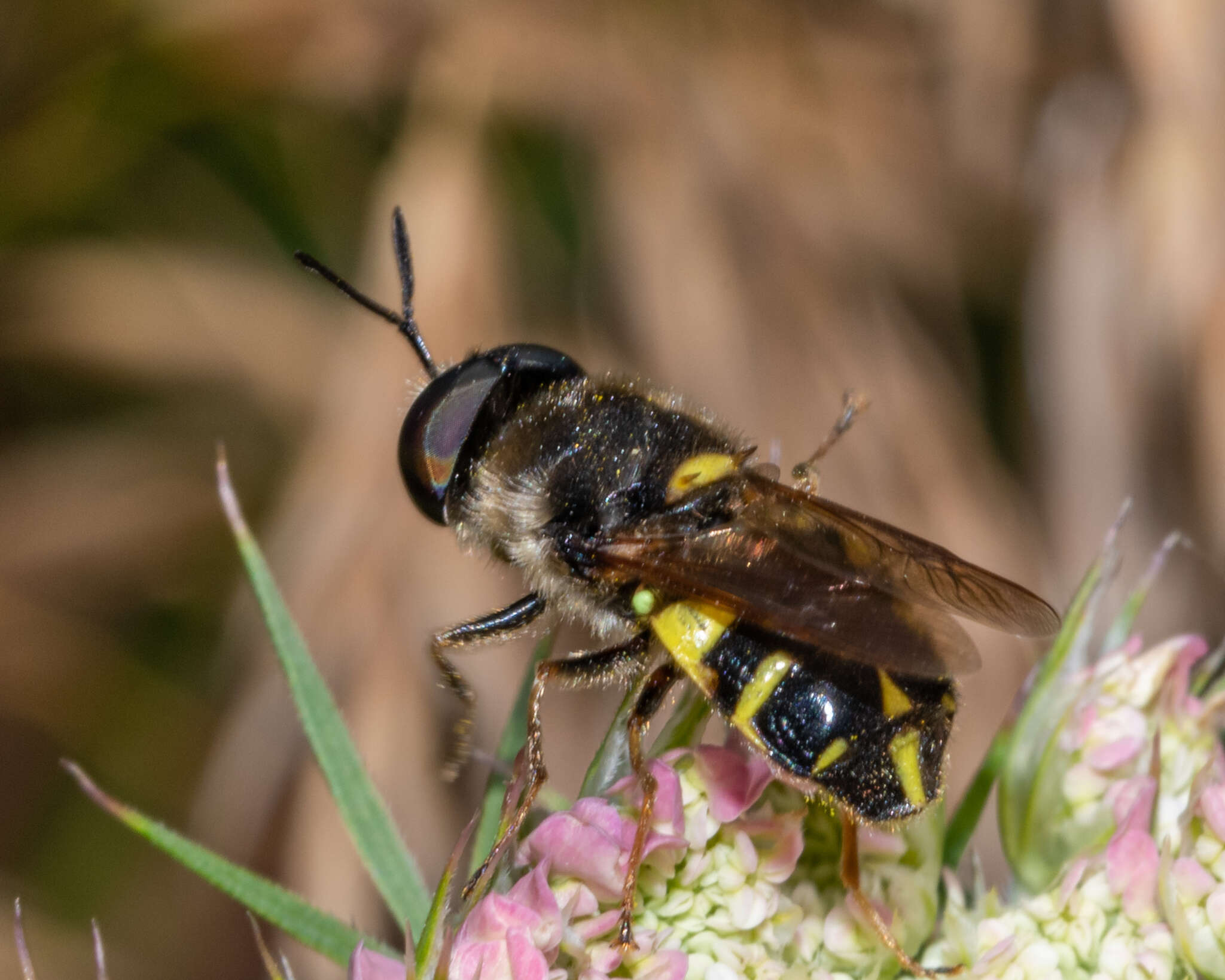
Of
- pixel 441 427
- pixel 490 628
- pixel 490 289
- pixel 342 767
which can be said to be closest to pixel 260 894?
pixel 342 767

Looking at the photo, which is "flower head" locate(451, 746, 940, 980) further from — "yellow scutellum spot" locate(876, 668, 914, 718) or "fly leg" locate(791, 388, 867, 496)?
"fly leg" locate(791, 388, 867, 496)

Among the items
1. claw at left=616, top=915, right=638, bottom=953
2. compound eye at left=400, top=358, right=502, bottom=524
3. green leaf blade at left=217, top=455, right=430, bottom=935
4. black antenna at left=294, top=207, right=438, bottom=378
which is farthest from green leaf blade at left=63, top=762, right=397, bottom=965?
black antenna at left=294, top=207, right=438, bottom=378

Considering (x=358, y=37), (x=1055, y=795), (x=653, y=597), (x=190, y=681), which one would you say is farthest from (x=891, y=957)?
(x=358, y=37)

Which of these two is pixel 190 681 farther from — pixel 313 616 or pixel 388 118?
pixel 388 118

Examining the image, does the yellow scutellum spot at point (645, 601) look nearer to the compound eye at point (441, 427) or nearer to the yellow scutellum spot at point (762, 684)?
the yellow scutellum spot at point (762, 684)

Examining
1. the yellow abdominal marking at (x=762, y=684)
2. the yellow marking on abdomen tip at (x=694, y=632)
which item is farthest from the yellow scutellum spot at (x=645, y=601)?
the yellow abdominal marking at (x=762, y=684)

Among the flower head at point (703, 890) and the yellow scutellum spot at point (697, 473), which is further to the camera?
the yellow scutellum spot at point (697, 473)

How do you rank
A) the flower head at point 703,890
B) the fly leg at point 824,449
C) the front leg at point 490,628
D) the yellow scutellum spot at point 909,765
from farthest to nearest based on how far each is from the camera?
the fly leg at point 824,449
the front leg at point 490,628
the yellow scutellum spot at point 909,765
the flower head at point 703,890
